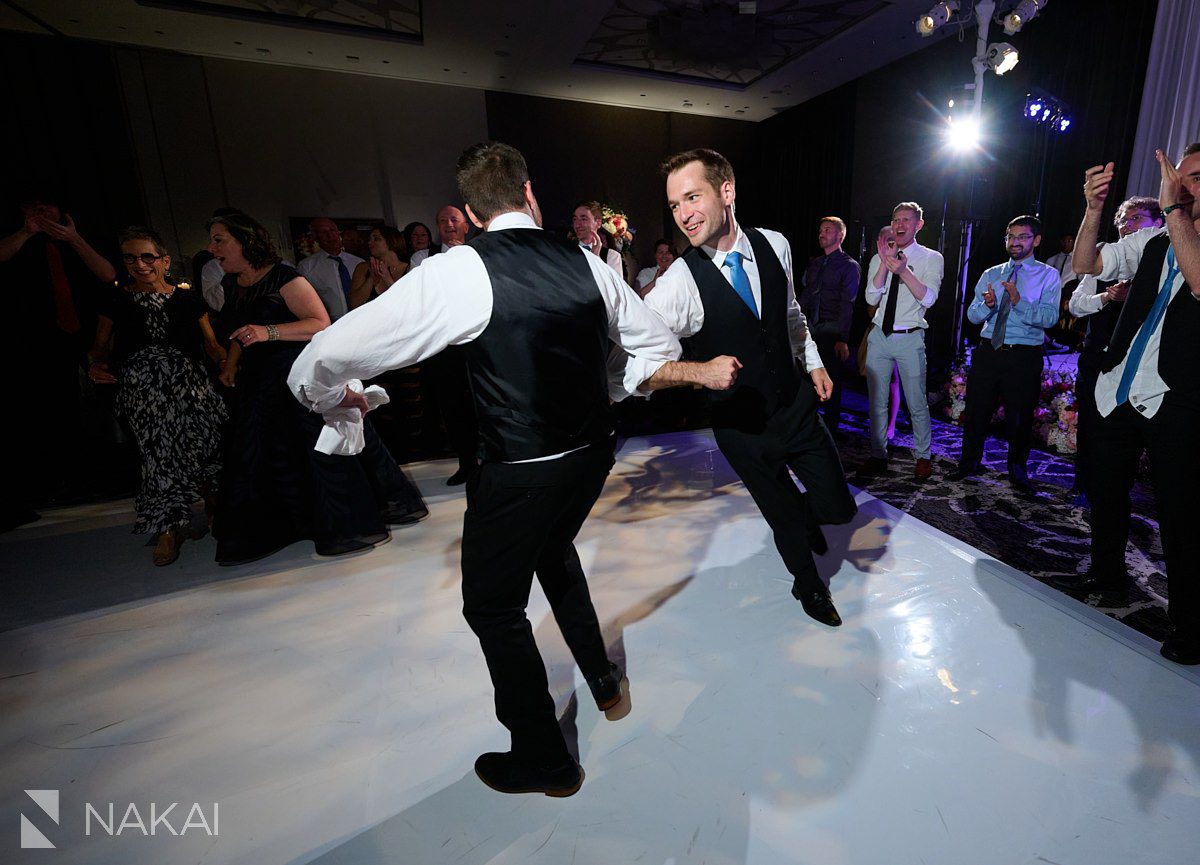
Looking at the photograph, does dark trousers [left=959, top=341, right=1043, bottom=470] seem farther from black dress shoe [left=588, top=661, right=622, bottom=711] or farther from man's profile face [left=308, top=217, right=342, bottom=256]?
man's profile face [left=308, top=217, right=342, bottom=256]

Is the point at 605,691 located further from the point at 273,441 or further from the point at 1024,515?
the point at 1024,515

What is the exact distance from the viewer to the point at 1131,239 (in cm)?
209

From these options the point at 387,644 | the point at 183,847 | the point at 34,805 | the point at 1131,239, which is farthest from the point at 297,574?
the point at 1131,239

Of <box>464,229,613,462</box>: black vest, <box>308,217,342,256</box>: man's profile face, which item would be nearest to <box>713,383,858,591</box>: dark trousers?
<box>464,229,613,462</box>: black vest

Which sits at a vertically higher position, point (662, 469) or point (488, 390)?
point (488, 390)

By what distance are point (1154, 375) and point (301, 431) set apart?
339cm

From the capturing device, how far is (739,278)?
1929 millimetres

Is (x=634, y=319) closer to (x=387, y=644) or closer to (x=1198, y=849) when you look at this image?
(x=387, y=644)

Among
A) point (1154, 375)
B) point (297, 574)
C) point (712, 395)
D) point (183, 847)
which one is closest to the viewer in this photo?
point (183, 847)

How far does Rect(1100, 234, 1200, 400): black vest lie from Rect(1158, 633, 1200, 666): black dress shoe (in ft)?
2.59

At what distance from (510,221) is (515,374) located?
14.8 inches

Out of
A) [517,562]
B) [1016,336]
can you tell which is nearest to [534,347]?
[517,562]

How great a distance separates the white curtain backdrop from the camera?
4305 mm

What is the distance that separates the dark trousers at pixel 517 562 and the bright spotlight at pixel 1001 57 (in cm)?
581
